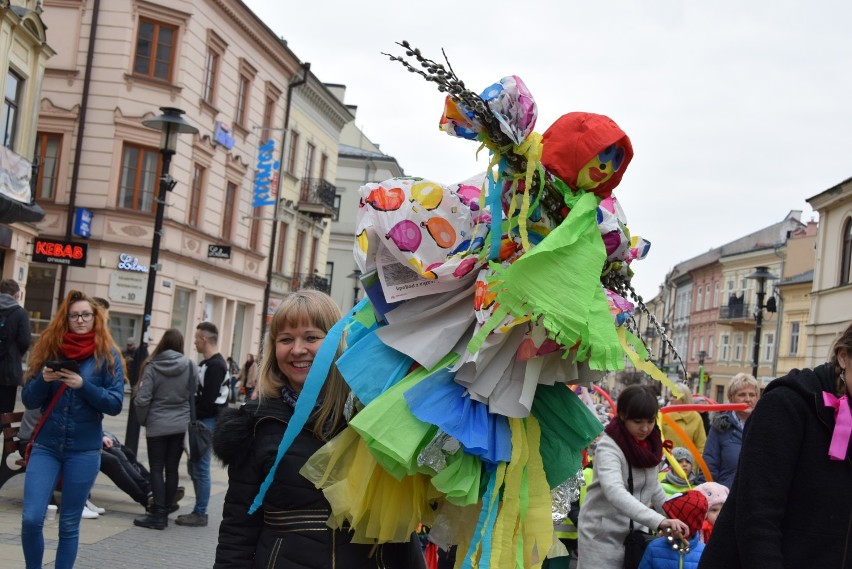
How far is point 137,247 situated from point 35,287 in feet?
9.09

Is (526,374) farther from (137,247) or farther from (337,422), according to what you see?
(137,247)

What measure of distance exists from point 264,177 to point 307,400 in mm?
29472

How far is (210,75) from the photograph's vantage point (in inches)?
1129

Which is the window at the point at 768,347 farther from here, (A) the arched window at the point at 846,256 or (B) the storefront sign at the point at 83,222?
(B) the storefront sign at the point at 83,222

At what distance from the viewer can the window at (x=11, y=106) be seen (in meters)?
A: 20.6

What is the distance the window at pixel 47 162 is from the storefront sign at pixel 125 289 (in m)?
2.80

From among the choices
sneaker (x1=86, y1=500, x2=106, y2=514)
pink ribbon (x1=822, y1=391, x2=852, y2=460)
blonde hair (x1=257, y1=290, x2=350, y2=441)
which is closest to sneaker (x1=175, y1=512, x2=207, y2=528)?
sneaker (x1=86, y1=500, x2=106, y2=514)

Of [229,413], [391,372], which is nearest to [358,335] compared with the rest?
[391,372]

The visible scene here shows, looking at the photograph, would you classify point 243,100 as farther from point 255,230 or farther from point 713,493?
point 713,493

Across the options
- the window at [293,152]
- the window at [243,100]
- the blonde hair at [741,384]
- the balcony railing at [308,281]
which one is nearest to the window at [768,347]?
the balcony railing at [308,281]

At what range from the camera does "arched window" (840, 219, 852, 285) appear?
1387 inches

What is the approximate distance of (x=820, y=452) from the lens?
2729 mm

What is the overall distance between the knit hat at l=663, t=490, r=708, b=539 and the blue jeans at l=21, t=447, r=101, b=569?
3292 millimetres

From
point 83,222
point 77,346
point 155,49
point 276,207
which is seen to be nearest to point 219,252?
point 83,222
